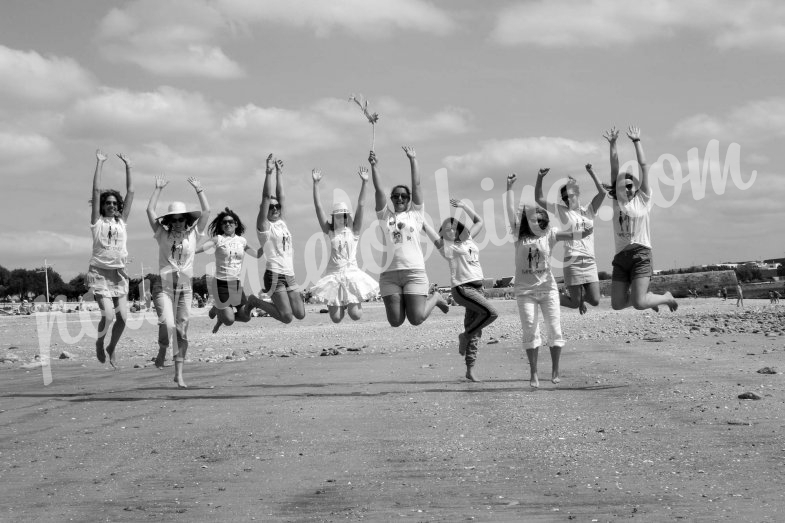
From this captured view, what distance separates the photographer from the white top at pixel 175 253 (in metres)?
12.3

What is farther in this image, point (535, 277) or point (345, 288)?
point (345, 288)

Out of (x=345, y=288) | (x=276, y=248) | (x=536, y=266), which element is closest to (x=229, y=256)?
(x=276, y=248)

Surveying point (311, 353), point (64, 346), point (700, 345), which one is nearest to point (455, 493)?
point (700, 345)

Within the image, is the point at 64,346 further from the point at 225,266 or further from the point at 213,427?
the point at 213,427

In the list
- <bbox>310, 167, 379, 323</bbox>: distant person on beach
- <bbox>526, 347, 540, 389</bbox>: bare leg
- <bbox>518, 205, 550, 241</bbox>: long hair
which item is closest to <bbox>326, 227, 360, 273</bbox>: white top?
<bbox>310, 167, 379, 323</bbox>: distant person on beach

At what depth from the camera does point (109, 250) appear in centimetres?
1352

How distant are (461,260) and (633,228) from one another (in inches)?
90.7

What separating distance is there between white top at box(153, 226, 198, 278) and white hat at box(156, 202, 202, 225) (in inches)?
7.5

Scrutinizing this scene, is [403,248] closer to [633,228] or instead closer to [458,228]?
[458,228]

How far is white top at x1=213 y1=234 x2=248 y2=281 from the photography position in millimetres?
13656

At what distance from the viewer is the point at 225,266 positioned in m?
13.9

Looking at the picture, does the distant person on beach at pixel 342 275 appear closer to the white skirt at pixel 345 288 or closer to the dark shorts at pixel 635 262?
the white skirt at pixel 345 288

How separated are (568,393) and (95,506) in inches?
253

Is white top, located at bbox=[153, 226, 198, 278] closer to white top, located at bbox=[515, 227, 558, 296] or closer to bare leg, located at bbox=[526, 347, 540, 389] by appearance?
white top, located at bbox=[515, 227, 558, 296]
